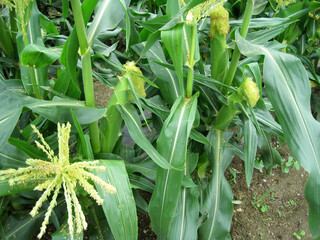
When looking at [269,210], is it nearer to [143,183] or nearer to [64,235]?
[143,183]

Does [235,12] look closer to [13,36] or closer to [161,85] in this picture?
[161,85]

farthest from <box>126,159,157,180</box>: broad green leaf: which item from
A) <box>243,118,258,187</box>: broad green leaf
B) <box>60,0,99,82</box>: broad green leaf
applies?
<box>60,0,99,82</box>: broad green leaf

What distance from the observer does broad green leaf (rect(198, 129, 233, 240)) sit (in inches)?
42.3

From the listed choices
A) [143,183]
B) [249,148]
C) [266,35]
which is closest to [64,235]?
[143,183]

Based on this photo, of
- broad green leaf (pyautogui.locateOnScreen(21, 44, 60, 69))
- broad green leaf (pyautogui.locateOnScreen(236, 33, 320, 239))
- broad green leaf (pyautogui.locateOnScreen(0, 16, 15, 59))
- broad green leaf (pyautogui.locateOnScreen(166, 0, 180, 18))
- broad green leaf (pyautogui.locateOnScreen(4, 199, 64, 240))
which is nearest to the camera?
broad green leaf (pyautogui.locateOnScreen(236, 33, 320, 239))

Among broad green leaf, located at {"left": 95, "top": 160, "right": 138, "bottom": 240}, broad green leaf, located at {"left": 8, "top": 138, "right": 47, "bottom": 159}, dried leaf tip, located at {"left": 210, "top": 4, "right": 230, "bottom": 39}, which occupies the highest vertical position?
dried leaf tip, located at {"left": 210, "top": 4, "right": 230, "bottom": 39}

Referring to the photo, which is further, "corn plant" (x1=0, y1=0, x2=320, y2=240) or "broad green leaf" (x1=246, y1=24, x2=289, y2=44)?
"broad green leaf" (x1=246, y1=24, x2=289, y2=44)

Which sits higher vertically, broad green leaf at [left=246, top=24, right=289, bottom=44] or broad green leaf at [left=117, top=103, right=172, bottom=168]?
broad green leaf at [left=246, top=24, right=289, bottom=44]

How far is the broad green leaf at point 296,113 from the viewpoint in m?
0.69

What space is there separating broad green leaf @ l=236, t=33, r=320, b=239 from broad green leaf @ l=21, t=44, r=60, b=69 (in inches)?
25.0

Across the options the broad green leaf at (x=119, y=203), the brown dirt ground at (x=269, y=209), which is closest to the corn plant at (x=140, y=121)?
the broad green leaf at (x=119, y=203)

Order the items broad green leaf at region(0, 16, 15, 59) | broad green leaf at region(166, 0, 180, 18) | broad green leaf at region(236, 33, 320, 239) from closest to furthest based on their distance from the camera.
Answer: broad green leaf at region(236, 33, 320, 239) < broad green leaf at region(166, 0, 180, 18) < broad green leaf at region(0, 16, 15, 59)

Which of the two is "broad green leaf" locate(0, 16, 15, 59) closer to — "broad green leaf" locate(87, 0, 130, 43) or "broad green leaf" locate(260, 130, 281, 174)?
"broad green leaf" locate(87, 0, 130, 43)

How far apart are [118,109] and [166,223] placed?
43cm
